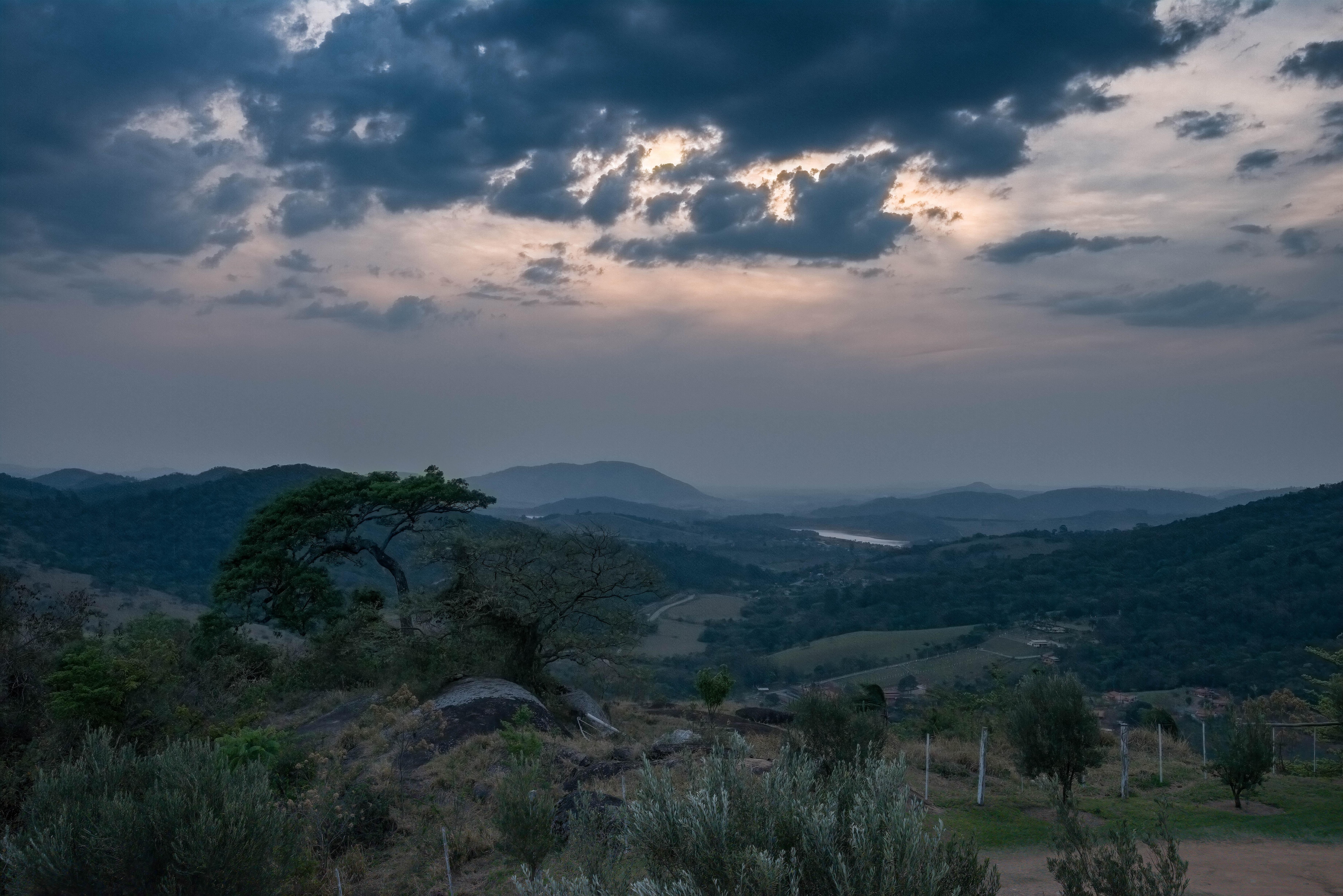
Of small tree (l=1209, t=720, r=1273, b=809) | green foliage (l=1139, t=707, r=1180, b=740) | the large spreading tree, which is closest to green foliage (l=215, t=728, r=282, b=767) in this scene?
the large spreading tree

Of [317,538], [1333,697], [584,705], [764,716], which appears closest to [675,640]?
[764,716]

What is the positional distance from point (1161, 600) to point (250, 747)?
69162mm

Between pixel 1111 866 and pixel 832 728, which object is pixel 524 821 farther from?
pixel 832 728

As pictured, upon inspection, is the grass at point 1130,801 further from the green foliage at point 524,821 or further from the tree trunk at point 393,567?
the tree trunk at point 393,567

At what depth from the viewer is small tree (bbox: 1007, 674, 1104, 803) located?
14.5 meters

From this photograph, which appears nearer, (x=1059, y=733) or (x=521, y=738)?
(x=521, y=738)

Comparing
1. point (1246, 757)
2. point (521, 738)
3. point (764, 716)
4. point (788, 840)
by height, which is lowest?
point (764, 716)

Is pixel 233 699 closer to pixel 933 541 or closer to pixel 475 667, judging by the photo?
pixel 475 667

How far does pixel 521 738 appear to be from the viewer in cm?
1364

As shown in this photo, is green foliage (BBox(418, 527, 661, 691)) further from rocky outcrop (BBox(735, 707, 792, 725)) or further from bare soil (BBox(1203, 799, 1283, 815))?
bare soil (BBox(1203, 799, 1283, 815))

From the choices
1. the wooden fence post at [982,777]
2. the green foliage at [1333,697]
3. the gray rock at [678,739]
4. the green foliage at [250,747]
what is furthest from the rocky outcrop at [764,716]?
the green foliage at [250,747]

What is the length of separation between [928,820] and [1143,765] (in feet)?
33.1

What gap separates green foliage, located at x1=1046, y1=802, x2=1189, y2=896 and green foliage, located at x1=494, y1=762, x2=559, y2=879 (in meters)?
5.00

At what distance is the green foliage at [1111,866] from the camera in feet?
17.7
